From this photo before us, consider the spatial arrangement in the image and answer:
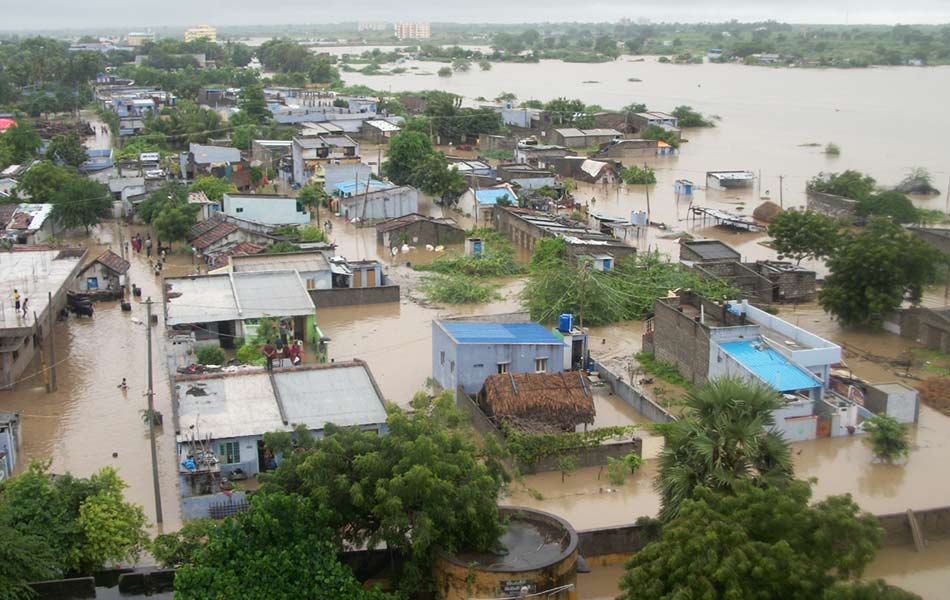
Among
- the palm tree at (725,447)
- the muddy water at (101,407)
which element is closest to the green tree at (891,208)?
the muddy water at (101,407)

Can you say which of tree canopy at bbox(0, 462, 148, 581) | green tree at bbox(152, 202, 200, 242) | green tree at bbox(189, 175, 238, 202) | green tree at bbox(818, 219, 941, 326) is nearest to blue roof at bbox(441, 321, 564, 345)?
tree canopy at bbox(0, 462, 148, 581)

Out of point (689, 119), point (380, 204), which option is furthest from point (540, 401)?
point (689, 119)

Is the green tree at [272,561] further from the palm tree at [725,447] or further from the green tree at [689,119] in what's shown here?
the green tree at [689,119]

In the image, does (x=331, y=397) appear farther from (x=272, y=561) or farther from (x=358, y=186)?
(x=358, y=186)

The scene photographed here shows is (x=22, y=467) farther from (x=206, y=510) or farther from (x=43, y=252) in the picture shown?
(x=43, y=252)

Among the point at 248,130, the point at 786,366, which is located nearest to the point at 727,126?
the point at 248,130

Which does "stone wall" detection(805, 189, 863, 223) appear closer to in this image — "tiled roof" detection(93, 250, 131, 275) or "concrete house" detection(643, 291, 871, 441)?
"concrete house" detection(643, 291, 871, 441)
